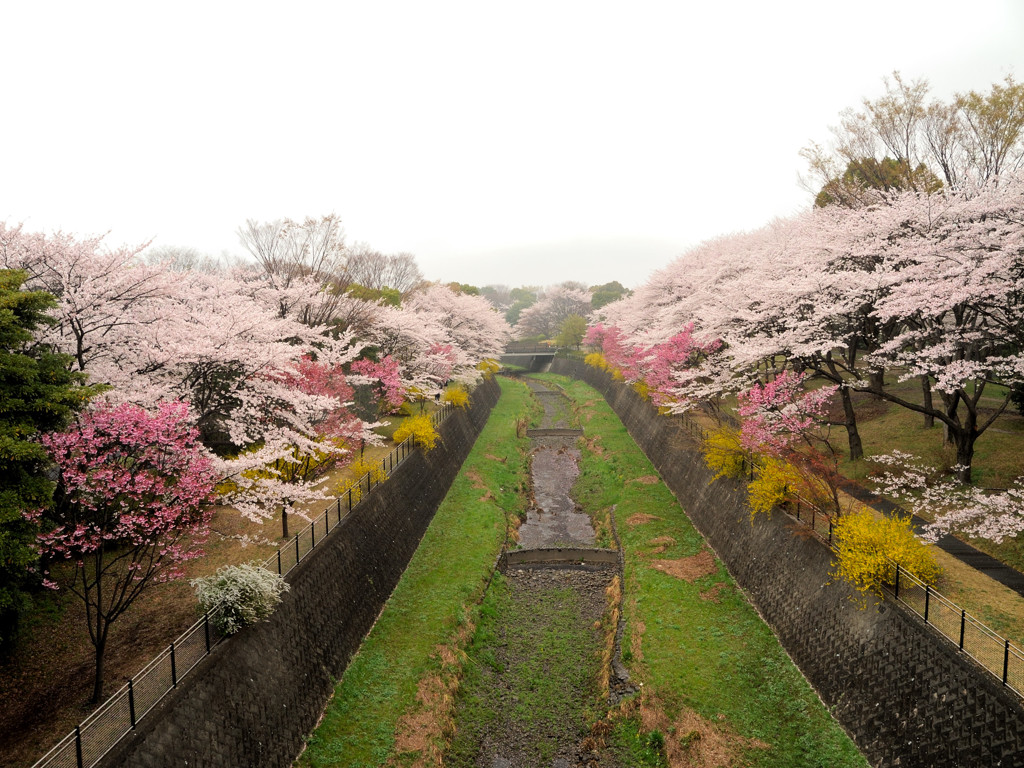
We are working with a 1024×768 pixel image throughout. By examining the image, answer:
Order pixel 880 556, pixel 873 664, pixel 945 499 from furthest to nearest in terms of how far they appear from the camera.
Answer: pixel 945 499
pixel 880 556
pixel 873 664

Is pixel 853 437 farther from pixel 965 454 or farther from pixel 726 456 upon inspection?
pixel 726 456

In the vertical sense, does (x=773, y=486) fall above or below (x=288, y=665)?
above

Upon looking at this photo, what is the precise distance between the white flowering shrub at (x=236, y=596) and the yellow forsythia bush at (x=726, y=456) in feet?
55.0

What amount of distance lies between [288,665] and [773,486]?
14.9 m

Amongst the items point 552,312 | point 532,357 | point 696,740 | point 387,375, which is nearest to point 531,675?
point 696,740

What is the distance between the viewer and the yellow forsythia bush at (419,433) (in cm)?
2764

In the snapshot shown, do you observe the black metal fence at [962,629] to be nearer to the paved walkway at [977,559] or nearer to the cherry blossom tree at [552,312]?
the paved walkway at [977,559]

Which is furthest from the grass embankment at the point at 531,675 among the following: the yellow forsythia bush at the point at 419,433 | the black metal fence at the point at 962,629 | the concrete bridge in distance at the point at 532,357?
the concrete bridge in distance at the point at 532,357

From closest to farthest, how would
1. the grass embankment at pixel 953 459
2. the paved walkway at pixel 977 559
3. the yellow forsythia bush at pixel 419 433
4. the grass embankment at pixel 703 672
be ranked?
the grass embankment at pixel 703 672, the grass embankment at pixel 953 459, the paved walkway at pixel 977 559, the yellow forsythia bush at pixel 419 433

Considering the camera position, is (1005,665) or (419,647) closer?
(1005,665)

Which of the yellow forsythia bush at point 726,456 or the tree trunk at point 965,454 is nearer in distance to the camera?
the tree trunk at point 965,454

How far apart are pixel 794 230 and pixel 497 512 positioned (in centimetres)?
1982

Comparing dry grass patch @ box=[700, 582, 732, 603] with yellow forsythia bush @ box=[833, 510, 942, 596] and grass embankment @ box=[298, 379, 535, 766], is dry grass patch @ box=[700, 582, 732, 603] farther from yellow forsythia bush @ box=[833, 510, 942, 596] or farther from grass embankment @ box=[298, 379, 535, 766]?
grass embankment @ box=[298, 379, 535, 766]

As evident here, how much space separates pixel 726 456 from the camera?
73.1 feet
